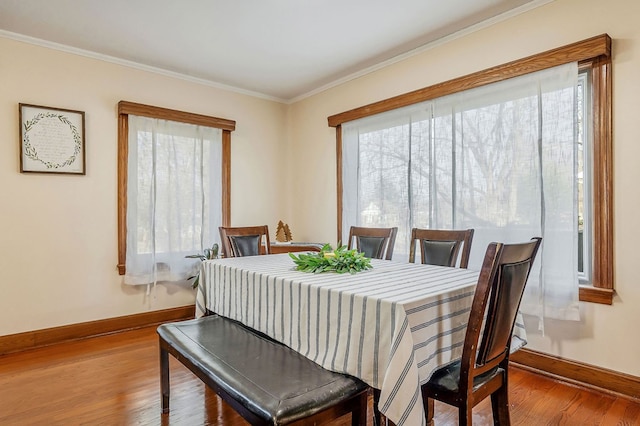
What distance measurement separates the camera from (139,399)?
2.21 metres

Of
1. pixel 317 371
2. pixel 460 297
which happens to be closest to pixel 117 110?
pixel 317 371

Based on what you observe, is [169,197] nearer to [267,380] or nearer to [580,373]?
[267,380]

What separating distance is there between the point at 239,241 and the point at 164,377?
1.17 m

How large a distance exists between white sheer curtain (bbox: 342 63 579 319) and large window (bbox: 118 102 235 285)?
67.8 inches

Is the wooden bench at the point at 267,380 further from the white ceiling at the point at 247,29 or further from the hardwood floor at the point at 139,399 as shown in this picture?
the white ceiling at the point at 247,29

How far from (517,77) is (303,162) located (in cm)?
256

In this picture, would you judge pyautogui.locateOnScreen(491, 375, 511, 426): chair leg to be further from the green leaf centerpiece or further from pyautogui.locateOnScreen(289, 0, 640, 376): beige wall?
pyautogui.locateOnScreen(289, 0, 640, 376): beige wall

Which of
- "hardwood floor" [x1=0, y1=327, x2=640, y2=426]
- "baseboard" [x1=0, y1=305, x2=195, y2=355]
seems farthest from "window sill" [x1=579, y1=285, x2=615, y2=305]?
"baseboard" [x1=0, y1=305, x2=195, y2=355]

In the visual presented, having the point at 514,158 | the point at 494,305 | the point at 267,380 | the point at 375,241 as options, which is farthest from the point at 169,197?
the point at 494,305

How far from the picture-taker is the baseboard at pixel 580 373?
7.25 ft

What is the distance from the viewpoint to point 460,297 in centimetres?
152

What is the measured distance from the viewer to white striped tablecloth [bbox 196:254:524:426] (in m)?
1.22

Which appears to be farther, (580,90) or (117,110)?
(117,110)

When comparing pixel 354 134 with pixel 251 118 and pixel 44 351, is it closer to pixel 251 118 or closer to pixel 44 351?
pixel 251 118
